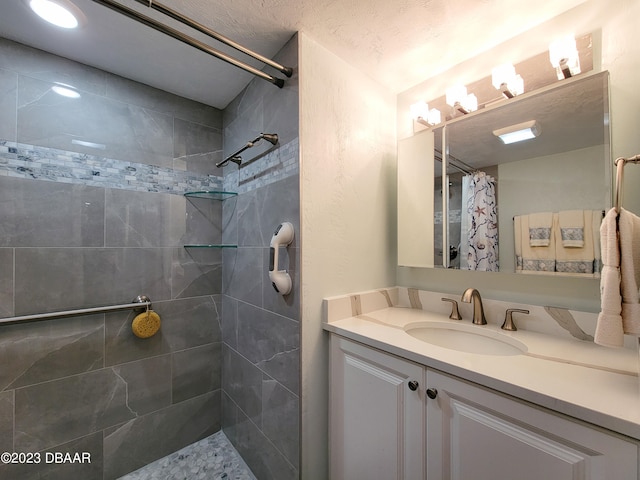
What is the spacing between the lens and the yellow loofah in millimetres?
1505

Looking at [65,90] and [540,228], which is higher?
[65,90]

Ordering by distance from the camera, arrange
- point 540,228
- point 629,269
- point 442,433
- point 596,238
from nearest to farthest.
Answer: point 629,269 < point 442,433 < point 596,238 < point 540,228

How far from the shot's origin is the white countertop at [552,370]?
0.60m

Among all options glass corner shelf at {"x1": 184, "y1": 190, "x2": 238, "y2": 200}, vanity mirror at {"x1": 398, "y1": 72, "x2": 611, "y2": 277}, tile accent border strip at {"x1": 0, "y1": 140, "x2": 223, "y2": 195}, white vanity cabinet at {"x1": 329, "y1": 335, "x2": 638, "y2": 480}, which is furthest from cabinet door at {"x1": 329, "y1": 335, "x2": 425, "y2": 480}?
tile accent border strip at {"x1": 0, "y1": 140, "x2": 223, "y2": 195}

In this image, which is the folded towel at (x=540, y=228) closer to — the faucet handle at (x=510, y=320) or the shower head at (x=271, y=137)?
the faucet handle at (x=510, y=320)

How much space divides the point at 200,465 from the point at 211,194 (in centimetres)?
172

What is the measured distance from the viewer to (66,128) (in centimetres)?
138

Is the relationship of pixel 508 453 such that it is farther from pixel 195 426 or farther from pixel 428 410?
pixel 195 426

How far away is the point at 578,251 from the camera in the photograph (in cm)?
101

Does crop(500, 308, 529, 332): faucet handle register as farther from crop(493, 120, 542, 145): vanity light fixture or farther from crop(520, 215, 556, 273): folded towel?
crop(493, 120, 542, 145): vanity light fixture

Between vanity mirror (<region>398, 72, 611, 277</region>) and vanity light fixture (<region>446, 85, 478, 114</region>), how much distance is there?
0.06m

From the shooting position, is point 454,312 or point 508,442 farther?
point 454,312

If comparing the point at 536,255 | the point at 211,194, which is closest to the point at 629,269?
the point at 536,255

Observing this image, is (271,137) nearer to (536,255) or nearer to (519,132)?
(519,132)
